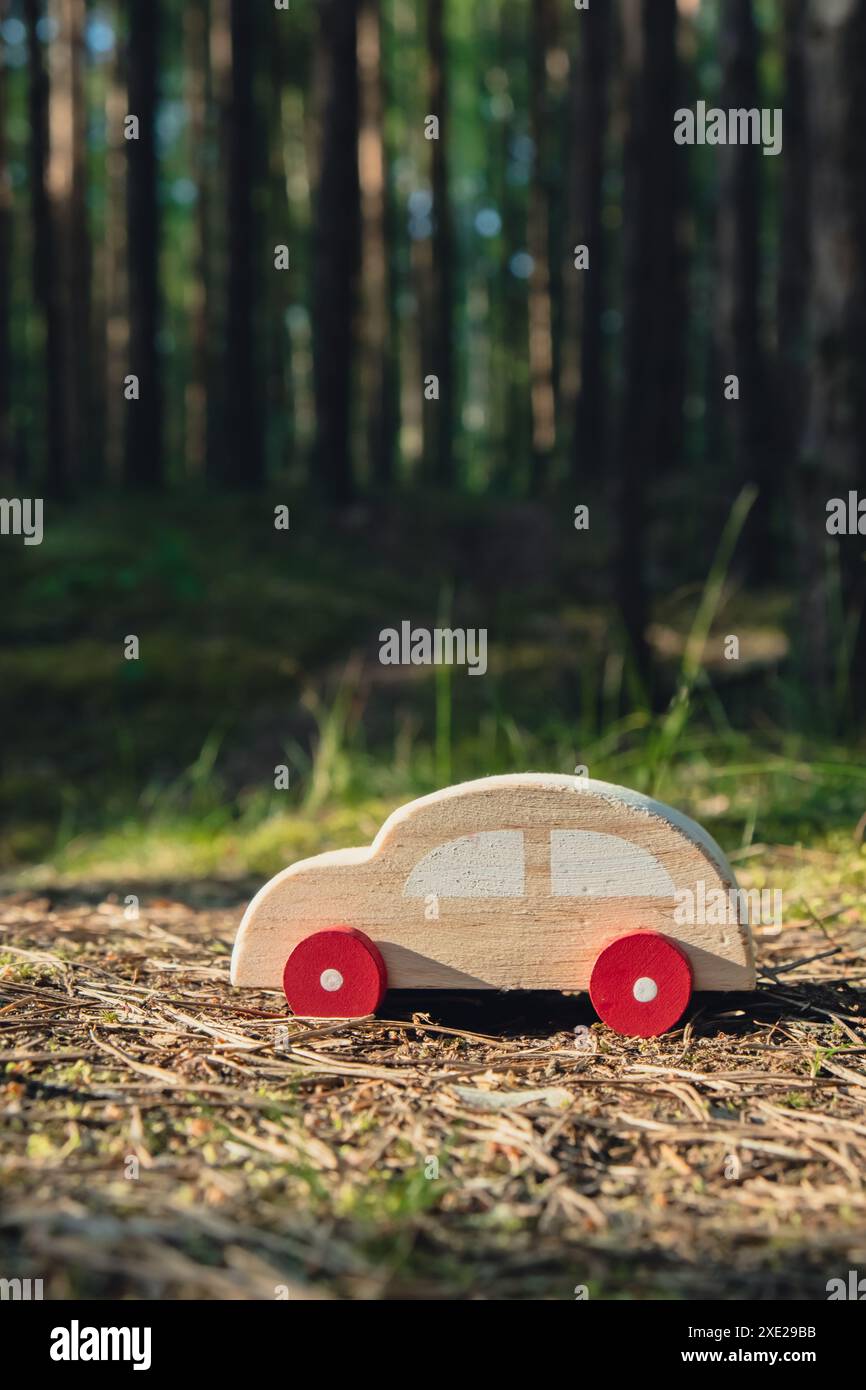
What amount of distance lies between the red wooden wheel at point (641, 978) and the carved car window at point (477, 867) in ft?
0.69

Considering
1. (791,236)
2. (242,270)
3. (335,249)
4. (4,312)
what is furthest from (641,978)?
(4,312)

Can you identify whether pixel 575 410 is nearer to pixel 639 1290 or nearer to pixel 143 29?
pixel 143 29

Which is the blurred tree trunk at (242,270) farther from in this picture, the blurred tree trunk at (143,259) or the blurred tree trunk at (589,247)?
the blurred tree trunk at (589,247)

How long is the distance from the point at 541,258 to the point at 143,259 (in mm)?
7991

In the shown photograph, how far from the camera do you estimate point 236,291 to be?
13.6 m

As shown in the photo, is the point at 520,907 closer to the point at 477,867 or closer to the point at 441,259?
the point at 477,867

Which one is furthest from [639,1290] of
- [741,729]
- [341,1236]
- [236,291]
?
[236,291]

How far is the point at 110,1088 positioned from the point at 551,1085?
0.69 meters

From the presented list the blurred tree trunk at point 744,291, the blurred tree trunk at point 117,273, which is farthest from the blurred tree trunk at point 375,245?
the blurred tree trunk at point 744,291

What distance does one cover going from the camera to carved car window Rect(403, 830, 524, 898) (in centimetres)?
223

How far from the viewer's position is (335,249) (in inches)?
470

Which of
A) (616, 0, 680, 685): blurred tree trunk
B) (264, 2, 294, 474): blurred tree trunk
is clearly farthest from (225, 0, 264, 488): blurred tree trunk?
(616, 0, 680, 685): blurred tree trunk

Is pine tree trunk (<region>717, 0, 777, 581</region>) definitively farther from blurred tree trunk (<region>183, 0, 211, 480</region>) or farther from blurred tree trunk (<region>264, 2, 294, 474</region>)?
blurred tree trunk (<region>264, 2, 294, 474</region>)

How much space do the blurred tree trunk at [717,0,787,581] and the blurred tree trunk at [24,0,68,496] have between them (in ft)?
22.2
